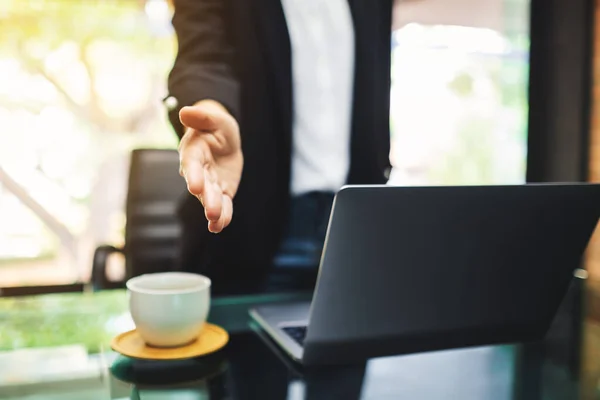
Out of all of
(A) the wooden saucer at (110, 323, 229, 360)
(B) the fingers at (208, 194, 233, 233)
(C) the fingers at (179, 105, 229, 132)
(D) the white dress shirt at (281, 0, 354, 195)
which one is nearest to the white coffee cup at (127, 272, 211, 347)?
(A) the wooden saucer at (110, 323, 229, 360)

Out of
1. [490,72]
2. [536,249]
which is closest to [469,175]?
[490,72]

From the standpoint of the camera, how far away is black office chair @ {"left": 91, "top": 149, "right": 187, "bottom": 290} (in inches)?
56.2

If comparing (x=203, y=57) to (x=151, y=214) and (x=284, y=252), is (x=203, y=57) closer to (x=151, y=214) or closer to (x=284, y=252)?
(x=151, y=214)

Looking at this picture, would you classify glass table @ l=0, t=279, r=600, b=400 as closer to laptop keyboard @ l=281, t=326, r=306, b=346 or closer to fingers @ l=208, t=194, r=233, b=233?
laptop keyboard @ l=281, t=326, r=306, b=346

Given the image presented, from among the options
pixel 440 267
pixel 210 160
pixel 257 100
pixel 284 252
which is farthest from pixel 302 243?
pixel 440 267

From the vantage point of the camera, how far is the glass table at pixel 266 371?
0.75m

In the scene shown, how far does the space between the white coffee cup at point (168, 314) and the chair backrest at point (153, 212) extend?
0.58 metres

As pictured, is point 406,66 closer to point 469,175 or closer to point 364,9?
point 364,9

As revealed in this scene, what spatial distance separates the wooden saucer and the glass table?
0.04ft

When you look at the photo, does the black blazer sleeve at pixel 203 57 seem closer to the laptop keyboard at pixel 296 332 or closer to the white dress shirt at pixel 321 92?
the white dress shirt at pixel 321 92

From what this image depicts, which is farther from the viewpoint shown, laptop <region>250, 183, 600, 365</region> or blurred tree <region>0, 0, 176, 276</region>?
blurred tree <region>0, 0, 176, 276</region>

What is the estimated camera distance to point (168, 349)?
2.89 feet

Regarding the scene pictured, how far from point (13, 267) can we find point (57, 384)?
0.64m

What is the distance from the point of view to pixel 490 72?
1.75m
